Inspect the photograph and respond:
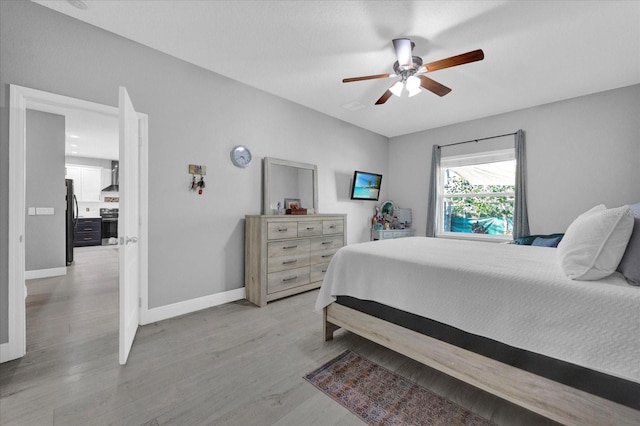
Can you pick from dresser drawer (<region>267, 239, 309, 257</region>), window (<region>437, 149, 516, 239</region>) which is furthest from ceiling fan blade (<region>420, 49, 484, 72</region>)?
window (<region>437, 149, 516, 239</region>)

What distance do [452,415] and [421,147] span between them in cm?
455

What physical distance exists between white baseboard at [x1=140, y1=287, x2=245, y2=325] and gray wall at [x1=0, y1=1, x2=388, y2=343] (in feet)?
0.18

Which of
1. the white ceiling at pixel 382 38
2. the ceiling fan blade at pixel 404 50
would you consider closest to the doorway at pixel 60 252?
the white ceiling at pixel 382 38

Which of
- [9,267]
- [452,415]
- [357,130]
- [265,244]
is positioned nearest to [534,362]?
[452,415]

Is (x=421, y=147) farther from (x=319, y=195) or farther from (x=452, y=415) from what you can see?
(x=452, y=415)

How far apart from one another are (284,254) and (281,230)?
302 millimetres

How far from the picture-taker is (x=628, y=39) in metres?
2.35

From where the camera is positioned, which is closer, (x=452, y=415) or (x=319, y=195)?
(x=452, y=415)

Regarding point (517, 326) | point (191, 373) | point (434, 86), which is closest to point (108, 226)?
point (191, 373)

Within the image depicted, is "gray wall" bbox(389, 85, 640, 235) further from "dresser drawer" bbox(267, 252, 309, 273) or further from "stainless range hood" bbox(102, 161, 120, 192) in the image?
"stainless range hood" bbox(102, 161, 120, 192)

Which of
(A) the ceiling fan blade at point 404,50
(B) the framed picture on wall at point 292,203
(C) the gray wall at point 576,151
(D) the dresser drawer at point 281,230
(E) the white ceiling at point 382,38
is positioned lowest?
(D) the dresser drawer at point 281,230

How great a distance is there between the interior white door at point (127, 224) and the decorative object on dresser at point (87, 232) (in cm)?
660

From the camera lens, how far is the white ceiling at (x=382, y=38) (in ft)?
6.65

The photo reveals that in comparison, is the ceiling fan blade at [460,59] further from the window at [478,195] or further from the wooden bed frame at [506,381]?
the window at [478,195]
